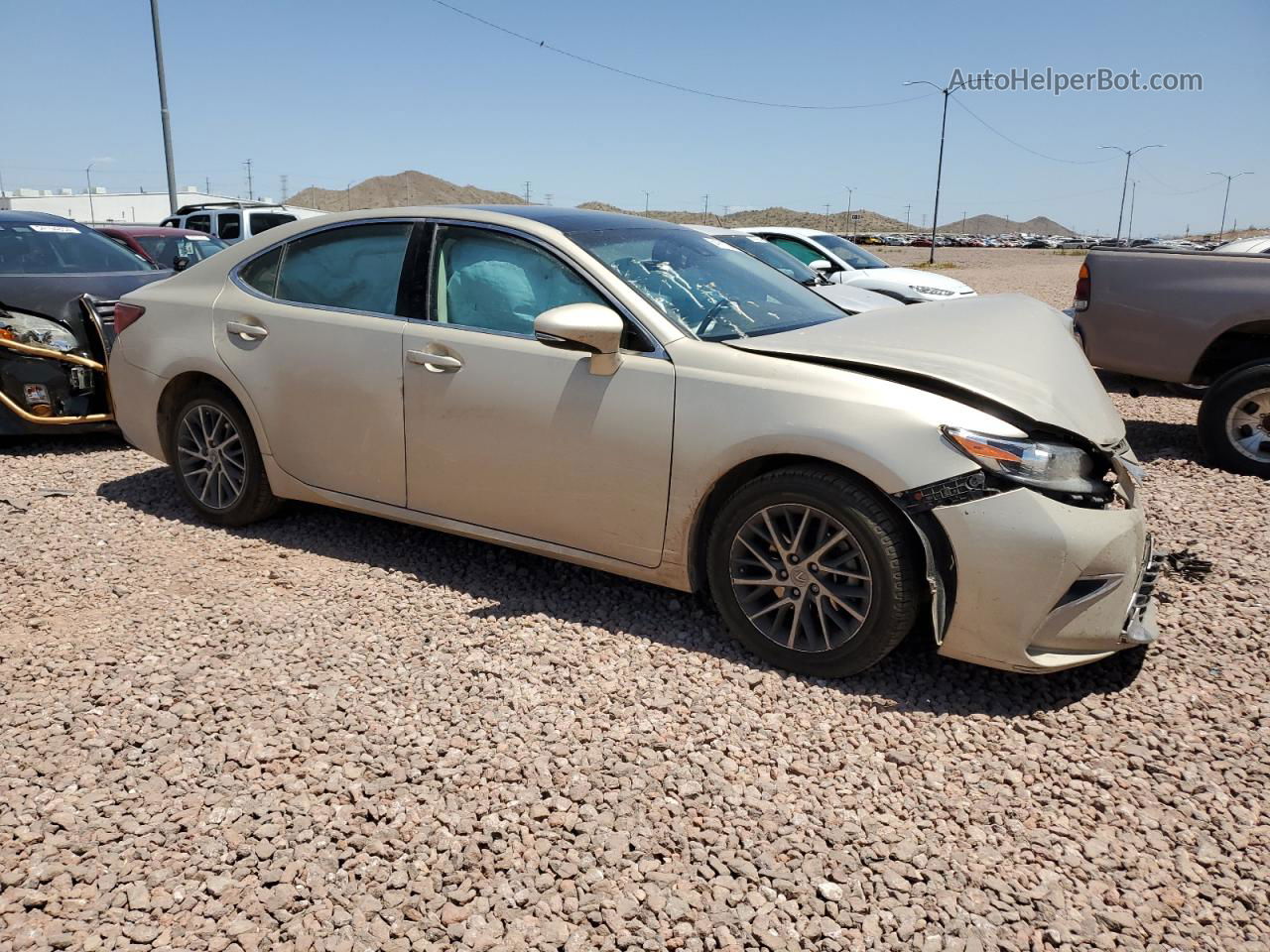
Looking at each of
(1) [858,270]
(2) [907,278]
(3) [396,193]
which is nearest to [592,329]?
(2) [907,278]

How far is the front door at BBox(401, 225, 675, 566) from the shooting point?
380cm

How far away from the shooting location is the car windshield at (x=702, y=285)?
13.1 ft

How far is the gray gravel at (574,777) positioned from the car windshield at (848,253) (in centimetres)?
1052

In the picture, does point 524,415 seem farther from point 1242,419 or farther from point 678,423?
point 1242,419

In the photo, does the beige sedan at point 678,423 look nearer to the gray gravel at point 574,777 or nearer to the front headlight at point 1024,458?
the front headlight at point 1024,458

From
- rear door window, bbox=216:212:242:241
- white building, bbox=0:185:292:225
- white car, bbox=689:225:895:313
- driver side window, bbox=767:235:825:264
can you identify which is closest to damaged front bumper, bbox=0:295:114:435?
white car, bbox=689:225:895:313

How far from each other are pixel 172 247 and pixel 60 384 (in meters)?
6.54

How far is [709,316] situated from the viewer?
4.02m

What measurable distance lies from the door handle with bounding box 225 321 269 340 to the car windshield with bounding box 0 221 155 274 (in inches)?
125

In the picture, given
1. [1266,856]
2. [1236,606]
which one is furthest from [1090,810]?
[1236,606]

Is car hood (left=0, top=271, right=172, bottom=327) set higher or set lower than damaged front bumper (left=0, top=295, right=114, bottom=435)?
higher

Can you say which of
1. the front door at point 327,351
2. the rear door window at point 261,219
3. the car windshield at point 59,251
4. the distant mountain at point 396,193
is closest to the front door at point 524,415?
the front door at point 327,351

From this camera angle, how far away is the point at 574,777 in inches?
119

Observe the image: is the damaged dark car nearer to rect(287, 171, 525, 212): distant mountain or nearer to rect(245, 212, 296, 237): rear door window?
rect(245, 212, 296, 237): rear door window
